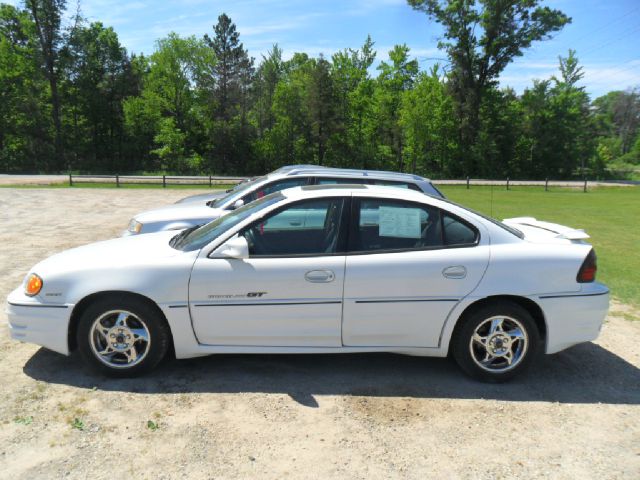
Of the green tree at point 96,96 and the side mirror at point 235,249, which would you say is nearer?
the side mirror at point 235,249

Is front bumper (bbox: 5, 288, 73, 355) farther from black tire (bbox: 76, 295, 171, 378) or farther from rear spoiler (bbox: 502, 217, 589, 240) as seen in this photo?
rear spoiler (bbox: 502, 217, 589, 240)

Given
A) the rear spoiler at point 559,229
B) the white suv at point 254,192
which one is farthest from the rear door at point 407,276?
the white suv at point 254,192

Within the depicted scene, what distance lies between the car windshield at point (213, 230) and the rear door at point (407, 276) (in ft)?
2.92

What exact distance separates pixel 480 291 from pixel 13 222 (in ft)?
41.8

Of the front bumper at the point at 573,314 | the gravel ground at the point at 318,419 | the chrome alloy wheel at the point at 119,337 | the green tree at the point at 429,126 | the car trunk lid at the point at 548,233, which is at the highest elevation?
the green tree at the point at 429,126

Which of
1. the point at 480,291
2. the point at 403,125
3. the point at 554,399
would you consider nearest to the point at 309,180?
the point at 480,291

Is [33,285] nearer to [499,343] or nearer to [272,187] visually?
[499,343]

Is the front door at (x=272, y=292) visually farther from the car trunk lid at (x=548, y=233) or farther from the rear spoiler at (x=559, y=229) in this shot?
the rear spoiler at (x=559, y=229)

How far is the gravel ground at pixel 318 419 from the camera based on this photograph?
302 cm

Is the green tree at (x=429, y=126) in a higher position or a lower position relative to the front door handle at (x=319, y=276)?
higher

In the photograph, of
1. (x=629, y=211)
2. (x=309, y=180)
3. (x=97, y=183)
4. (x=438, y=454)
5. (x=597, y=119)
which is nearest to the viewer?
(x=438, y=454)

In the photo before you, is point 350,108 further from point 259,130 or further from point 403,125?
point 259,130

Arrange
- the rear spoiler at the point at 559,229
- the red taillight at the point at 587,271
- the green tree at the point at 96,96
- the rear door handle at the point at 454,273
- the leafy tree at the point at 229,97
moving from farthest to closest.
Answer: the green tree at the point at 96,96, the leafy tree at the point at 229,97, the rear spoiler at the point at 559,229, the red taillight at the point at 587,271, the rear door handle at the point at 454,273

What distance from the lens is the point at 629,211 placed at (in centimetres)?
1920
